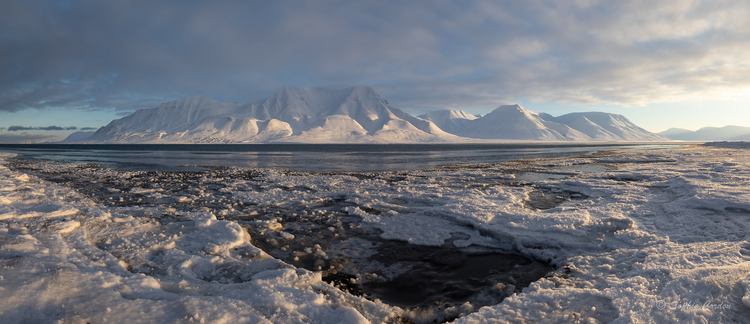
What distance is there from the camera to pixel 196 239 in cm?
810

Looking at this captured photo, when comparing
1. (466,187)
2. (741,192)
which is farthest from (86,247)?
(741,192)

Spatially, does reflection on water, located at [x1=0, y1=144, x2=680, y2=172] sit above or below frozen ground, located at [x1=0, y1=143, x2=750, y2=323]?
above

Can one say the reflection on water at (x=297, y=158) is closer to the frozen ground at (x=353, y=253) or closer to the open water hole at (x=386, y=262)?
the frozen ground at (x=353, y=253)

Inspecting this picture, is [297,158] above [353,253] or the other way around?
above

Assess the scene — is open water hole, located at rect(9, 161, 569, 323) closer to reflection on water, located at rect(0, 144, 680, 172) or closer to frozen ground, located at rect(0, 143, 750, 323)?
frozen ground, located at rect(0, 143, 750, 323)

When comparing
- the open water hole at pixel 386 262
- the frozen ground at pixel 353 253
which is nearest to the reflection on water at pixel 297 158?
the frozen ground at pixel 353 253

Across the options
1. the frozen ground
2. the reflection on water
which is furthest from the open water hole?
the reflection on water

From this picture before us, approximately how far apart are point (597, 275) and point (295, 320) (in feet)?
18.0

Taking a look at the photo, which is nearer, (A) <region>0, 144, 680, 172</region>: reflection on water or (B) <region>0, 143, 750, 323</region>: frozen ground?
(B) <region>0, 143, 750, 323</region>: frozen ground

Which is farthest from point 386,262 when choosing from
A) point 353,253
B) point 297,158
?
point 297,158

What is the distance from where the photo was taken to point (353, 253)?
7.72m

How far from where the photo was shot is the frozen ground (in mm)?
4641

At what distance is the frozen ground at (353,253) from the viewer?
4.64 meters

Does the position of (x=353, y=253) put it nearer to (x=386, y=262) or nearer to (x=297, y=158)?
(x=386, y=262)
